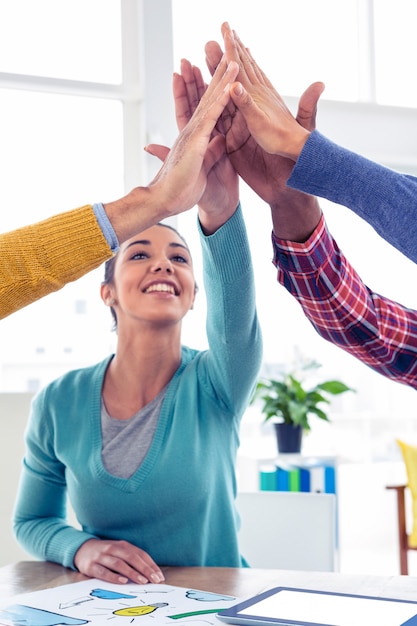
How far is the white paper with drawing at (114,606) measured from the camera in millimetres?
982

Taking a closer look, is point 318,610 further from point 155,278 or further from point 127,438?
point 155,278

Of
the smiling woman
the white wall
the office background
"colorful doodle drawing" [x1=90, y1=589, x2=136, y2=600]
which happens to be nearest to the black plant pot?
the office background

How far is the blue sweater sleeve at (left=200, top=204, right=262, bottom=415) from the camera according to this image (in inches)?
58.4

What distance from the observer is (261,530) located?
1.89 meters

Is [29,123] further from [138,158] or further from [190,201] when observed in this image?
[190,201]

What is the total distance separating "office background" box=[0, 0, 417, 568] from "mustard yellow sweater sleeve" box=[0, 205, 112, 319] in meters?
2.48

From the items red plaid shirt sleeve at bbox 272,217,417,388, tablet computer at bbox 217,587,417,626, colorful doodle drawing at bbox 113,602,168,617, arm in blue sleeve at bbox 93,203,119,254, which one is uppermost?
arm in blue sleeve at bbox 93,203,119,254

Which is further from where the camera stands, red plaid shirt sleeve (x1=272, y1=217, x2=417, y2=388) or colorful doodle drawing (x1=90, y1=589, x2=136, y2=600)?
red plaid shirt sleeve (x1=272, y1=217, x2=417, y2=388)

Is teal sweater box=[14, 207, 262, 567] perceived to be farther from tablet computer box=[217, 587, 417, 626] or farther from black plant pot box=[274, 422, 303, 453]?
black plant pot box=[274, 422, 303, 453]

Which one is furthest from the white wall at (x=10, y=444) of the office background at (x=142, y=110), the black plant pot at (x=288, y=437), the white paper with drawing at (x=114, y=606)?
the black plant pot at (x=288, y=437)

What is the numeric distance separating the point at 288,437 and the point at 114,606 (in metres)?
2.54

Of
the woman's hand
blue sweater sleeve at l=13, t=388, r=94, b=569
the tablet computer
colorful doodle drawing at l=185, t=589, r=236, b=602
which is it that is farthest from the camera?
blue sweater sleeve at l=13, t=388, r=94, b=569

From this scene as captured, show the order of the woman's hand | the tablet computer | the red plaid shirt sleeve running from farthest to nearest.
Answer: the red plaid shirt sleeve → the woman's hand → the tablet computer

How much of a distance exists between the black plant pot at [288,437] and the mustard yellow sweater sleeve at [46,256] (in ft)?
8.24
